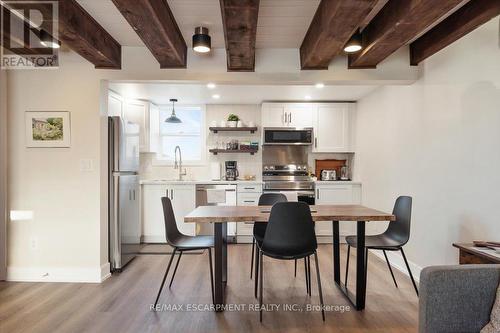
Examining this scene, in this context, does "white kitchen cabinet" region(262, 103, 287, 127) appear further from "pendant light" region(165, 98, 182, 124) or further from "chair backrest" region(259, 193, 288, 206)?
"chair backrest" region(259, 193, 288, 206)

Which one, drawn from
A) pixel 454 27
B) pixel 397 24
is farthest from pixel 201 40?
pixel 454 27

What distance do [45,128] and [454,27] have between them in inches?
153

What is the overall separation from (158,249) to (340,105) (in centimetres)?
364

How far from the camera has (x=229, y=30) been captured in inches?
81.5

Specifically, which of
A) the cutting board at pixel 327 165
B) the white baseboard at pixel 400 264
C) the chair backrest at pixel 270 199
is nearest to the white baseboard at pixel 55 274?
the chair backrest at pixel 270 199

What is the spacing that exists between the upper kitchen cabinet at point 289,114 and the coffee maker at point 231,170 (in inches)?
37.2

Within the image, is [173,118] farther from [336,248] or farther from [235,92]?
[336,248]

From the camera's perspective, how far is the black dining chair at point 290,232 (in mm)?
2041

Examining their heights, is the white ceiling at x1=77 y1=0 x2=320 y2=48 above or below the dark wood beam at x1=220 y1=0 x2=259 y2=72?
above

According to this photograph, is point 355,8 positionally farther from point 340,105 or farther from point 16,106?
point 16,106

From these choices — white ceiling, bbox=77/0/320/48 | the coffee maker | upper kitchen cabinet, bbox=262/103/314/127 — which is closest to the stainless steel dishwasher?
the coffee maker

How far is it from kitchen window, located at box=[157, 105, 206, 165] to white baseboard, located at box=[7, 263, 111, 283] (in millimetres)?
2370

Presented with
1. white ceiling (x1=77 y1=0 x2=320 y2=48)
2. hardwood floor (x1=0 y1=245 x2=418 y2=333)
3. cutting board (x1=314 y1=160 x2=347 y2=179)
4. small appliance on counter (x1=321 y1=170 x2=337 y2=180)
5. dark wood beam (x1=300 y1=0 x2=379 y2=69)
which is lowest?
hardwood floor (x1=0 y1=245 x2=418 y2=333)

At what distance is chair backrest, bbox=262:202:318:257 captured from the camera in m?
2.04
